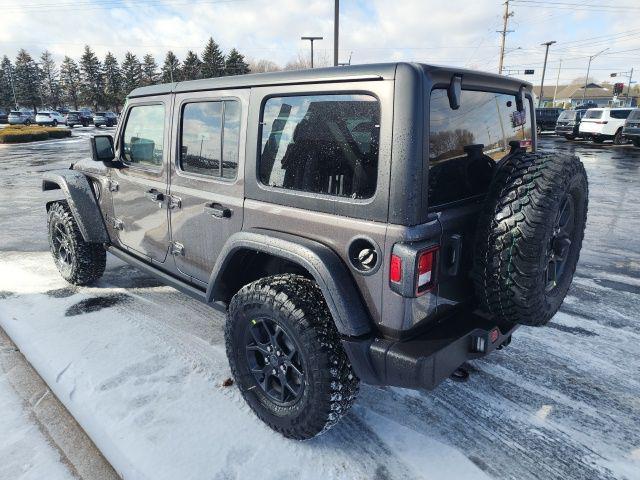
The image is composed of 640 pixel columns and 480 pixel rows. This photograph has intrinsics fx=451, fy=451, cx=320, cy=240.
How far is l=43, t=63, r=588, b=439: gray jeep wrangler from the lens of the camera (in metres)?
1.95

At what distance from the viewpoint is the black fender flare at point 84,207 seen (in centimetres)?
395

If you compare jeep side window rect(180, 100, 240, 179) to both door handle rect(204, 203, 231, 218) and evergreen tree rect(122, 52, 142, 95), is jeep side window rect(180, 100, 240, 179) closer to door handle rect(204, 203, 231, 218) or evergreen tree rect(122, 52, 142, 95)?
door handle rect(204, 203, 231, 218)

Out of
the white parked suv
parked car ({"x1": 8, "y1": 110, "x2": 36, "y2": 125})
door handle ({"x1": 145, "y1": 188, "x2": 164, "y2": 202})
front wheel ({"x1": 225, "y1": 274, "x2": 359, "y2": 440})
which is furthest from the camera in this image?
parked car ({"x1": 8, "y1": 110, "x2": 36, "y2": 125})

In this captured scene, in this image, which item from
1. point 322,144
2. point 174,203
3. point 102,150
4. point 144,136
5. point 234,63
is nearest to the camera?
point 322,144

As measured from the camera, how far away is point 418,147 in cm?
189

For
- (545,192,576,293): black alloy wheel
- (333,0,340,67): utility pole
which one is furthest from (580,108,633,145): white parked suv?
(545,192,576,293): black alloy wheel

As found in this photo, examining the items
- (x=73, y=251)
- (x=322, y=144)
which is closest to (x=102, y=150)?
(x=73, y=251)

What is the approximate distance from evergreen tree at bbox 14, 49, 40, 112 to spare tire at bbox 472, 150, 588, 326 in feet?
289

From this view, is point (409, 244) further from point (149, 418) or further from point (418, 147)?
point (149, 418)

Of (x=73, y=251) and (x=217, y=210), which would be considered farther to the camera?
(x=73, y=251)

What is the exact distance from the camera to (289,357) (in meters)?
2.32

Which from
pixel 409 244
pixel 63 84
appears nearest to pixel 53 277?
pixel 409 244

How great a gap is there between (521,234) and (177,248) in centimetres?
→ 221

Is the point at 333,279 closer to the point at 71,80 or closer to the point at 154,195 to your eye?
the point at 154,195
